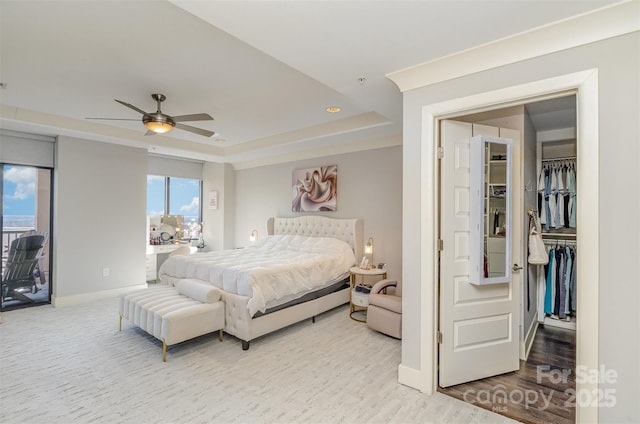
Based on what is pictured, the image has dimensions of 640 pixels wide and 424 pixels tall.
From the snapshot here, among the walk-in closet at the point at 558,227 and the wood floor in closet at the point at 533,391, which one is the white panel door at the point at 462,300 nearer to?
the wood floor in closet at the point at 533,391

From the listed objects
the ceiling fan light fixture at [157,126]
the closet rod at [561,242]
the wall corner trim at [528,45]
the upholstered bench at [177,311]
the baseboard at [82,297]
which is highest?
the wall corner trim at [528,45]

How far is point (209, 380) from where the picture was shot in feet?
8.57

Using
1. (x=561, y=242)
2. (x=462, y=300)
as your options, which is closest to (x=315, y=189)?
(x=462, y=300)

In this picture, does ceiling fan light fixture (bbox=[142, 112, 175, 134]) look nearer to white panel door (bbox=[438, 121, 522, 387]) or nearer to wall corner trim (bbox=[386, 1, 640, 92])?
wall corner trim (bbox=[386, 1, 640, 92])

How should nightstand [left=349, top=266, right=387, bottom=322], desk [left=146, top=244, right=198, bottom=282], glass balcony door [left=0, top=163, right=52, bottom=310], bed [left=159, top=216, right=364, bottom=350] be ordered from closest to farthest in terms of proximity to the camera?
bed [left=159, top=216, right=364, bottom=350] → nightstand [left=349, top=266, right=387, bottom=322] → glass balcony door [left=0, top=163, right=52, bottom=310] → desk [left=146, top=244, right=198, bottom=282]

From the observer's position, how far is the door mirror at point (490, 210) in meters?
2.52

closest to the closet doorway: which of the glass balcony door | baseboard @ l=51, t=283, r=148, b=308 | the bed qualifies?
the bed

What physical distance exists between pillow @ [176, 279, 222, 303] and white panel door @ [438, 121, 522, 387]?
234cm

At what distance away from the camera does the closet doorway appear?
237cm

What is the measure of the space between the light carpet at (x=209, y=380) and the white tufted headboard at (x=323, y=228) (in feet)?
5.11

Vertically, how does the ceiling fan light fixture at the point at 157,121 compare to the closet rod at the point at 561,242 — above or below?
above

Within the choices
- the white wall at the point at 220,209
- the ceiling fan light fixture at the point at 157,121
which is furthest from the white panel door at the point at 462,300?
the white wall at the point at 220,209

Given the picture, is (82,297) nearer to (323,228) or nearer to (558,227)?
(323,228)

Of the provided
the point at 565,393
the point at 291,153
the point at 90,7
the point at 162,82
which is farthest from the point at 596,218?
the point at 291,153
